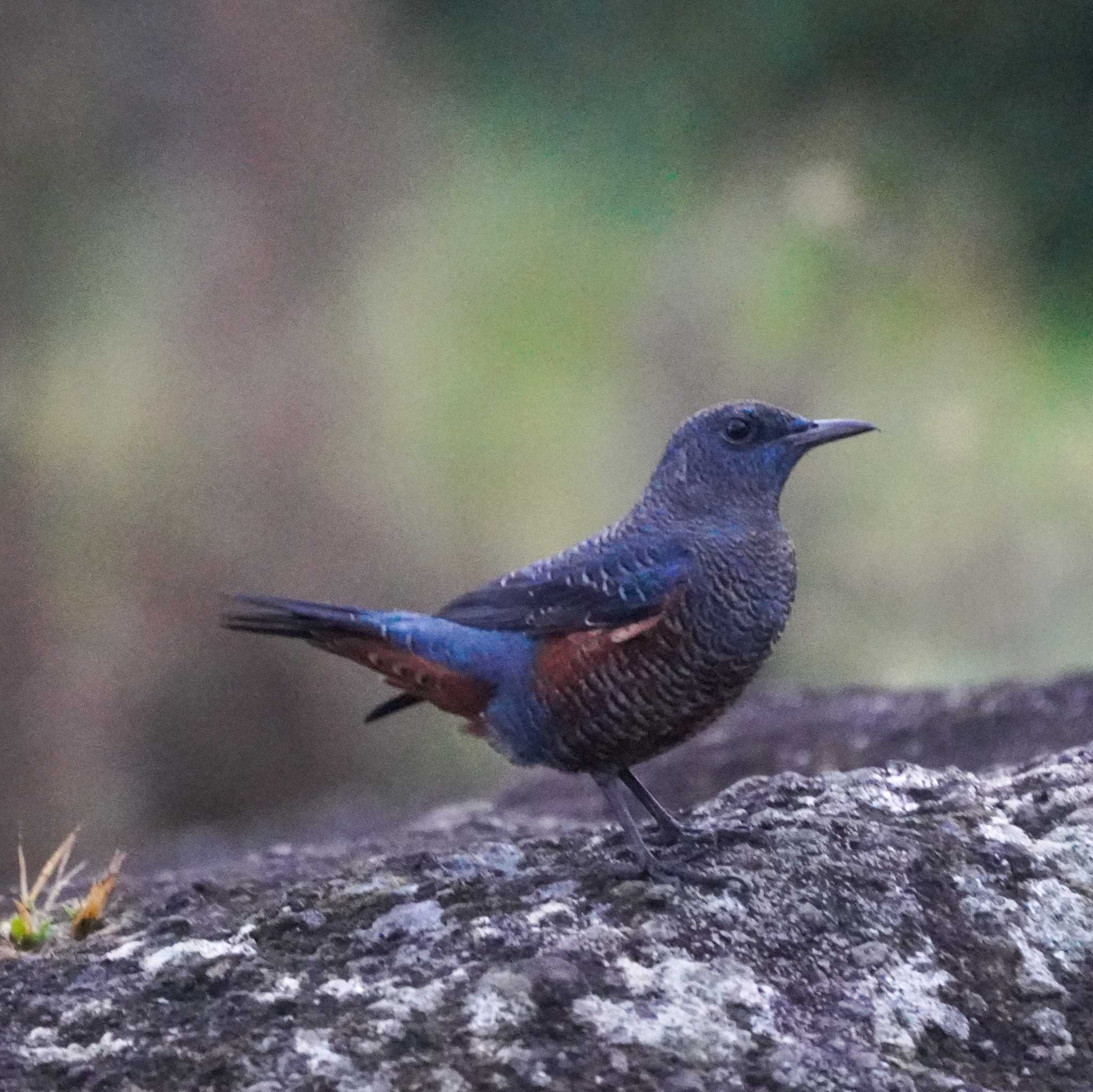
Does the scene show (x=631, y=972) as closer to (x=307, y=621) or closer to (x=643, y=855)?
(x=643, y=855)

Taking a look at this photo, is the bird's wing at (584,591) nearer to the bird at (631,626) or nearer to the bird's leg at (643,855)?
the bird at (631,626)

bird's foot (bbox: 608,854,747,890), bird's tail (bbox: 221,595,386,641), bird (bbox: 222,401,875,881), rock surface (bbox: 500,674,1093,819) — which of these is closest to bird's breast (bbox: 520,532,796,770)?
bird (bbox: 222,401,875,881)

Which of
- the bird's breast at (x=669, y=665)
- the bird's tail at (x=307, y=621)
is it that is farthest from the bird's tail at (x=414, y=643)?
the bird's breast at (x=669, y=665)

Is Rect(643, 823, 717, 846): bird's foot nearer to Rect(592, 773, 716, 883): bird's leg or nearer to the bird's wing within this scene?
Rect(592, 773, 716, 883): bird's leg

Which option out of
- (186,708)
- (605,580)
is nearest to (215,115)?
(186,708)

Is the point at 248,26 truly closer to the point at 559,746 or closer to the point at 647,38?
the point at 647,38

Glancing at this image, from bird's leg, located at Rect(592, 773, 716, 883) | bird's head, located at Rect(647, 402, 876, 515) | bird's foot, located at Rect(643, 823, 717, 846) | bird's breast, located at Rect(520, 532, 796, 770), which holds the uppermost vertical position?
bird's head, located at Rect(647, 402, 876, 515)
